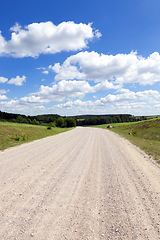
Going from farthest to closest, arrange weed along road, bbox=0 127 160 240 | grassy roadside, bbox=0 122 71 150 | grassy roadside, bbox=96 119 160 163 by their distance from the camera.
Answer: grassy roadside, bbox=0 122 71 150 → grassy roadside, bbox=96 119 160 163 → weed along road, bbox=0 127 160 240

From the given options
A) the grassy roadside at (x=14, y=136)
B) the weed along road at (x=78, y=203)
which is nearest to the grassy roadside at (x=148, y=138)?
the weed along road at (x=78, y=203)

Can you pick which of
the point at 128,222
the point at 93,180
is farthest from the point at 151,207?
the point at 93,180

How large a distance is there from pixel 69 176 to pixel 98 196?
2.23 metres

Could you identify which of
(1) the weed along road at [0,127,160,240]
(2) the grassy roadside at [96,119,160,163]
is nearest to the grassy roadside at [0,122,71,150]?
(1) the weed along road at [0,127,160,240]

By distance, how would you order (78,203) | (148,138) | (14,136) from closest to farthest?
(78,203)
(14,136)
(148,138)

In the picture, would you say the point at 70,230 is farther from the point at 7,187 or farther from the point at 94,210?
the point at 7,187

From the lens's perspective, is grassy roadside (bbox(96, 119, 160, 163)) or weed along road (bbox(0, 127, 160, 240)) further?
grassy roadside (bbox(96, 119, 160, 163))

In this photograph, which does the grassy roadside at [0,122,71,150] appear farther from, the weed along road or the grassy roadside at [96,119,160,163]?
the grassy roadside at [96,119,160,163]

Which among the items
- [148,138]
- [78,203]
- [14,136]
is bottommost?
[148,138]

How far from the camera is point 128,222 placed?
3.90 m

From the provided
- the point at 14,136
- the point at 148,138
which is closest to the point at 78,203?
the point at 14,136

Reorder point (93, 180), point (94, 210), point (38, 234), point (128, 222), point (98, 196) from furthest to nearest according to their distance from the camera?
point (93, 180) < point (98, 196) < point (94, 210) < point (128, 222) < point (38, 234)

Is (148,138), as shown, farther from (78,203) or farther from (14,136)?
(78,203)

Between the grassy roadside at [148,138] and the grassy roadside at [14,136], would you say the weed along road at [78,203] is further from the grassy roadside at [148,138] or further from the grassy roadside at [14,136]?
the grassy roadside at [14,136]
